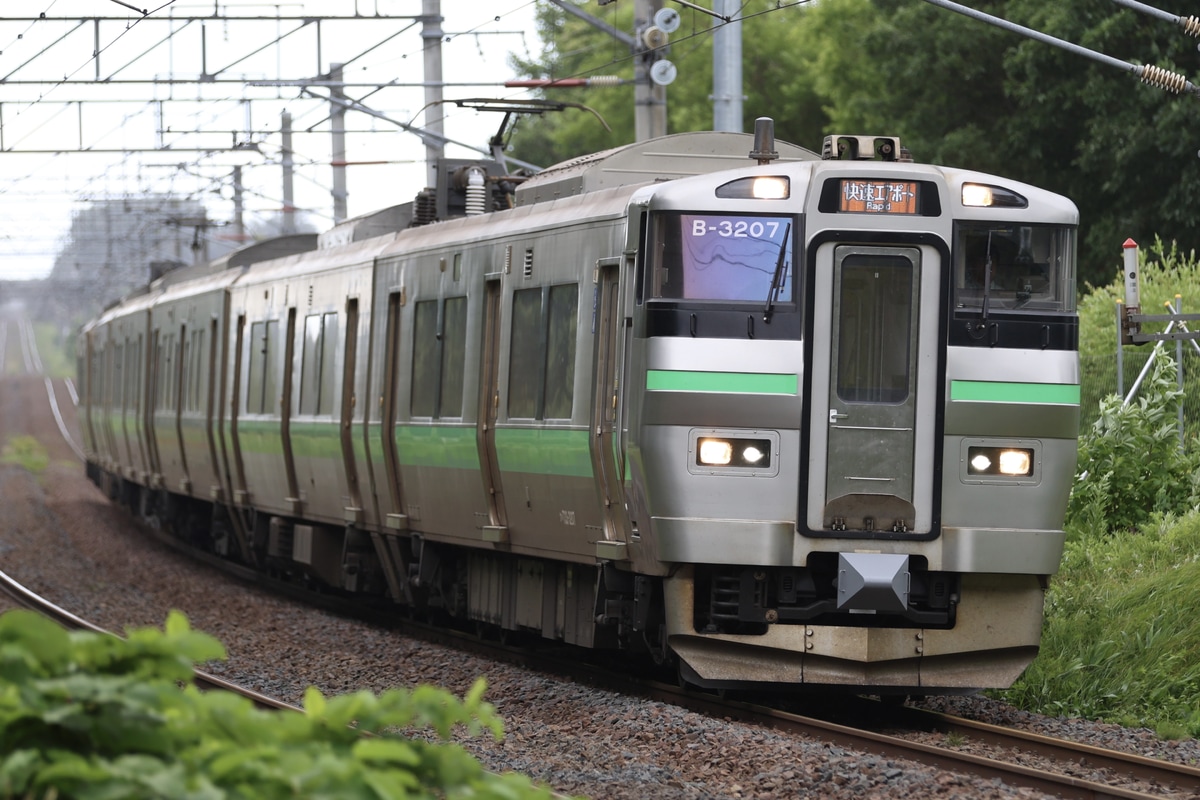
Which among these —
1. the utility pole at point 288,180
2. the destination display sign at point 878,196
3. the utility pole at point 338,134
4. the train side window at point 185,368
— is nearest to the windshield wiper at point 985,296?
the destination display sign at point 878,196

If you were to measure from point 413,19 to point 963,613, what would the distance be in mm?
13558

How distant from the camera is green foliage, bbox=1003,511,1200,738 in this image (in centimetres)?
1080

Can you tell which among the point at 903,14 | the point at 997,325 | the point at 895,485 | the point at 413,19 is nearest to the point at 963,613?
the point at 895,485

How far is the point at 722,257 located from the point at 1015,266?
5.16ft

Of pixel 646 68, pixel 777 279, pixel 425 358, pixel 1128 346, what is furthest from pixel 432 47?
pixel 777 279

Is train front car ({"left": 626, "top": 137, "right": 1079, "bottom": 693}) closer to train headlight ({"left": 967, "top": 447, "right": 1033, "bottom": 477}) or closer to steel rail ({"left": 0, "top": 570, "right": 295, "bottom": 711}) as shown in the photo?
train headlight ({"left": 967, "top": 447, "right": 1033, "bottom": 477})

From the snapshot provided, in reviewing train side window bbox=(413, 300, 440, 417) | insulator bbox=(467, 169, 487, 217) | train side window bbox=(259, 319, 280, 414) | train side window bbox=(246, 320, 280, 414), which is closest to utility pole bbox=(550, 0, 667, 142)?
insulator bbox=(467, 169, 487, 217)

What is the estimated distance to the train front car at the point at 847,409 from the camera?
9734 mm

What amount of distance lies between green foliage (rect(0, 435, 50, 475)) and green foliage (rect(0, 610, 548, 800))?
44222mm

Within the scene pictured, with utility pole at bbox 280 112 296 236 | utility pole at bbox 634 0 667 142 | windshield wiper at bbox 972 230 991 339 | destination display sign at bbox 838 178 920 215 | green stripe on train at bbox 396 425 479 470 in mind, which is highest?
utility pole at bbox 280 112 296 236

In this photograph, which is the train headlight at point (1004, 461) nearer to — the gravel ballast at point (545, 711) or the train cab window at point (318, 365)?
the gravel ballast at point (545, 711)

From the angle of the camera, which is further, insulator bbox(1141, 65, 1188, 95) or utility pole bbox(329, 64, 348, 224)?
utility pole bbox(329, 64, 348, 224)

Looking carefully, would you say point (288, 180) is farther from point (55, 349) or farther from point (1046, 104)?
point (55, 349)

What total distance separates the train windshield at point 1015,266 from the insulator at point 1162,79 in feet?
12.6
